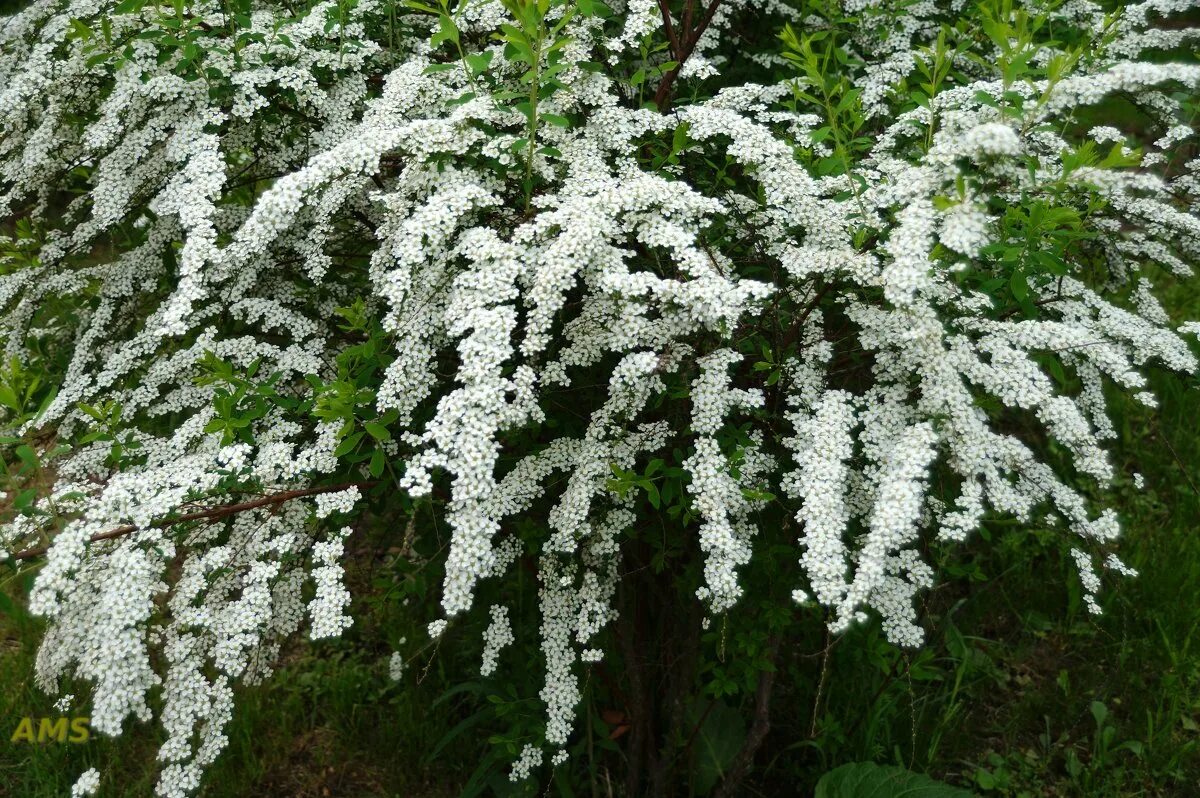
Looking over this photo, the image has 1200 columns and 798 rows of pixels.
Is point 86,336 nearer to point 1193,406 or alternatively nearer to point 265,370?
point 265,370

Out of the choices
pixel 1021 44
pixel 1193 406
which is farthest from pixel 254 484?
pixel 1193 406

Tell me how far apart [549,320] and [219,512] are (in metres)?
1.13

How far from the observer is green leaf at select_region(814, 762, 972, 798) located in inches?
119

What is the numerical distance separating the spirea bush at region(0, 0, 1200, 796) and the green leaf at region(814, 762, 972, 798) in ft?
1.85

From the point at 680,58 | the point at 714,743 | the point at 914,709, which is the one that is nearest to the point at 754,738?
the point at 714,743

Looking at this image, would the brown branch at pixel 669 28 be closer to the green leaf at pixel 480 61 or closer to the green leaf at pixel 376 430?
the green leaf at pixel 480 61

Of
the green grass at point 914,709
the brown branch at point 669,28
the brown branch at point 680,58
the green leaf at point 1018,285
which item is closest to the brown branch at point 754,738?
the green grass at point 914,709

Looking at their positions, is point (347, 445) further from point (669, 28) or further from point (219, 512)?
point (669, 28)

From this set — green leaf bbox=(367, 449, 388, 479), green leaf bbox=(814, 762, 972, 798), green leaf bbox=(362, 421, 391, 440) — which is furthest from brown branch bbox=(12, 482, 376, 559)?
green leaf bbox=(814, 762, 972, 798)

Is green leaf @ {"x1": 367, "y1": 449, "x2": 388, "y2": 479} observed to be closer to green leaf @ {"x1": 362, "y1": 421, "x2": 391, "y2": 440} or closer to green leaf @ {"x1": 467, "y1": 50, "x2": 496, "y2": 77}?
green leaf @ {"x1": 362, "y1": 421, "x2": 391, "y2": 440}

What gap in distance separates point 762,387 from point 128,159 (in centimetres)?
224

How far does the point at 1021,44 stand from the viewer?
2.45m

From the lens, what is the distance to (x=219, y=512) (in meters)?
2.53

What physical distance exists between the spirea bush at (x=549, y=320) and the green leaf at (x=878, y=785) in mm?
564
